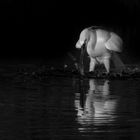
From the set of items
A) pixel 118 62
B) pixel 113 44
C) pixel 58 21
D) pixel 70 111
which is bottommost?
pixel 70 111

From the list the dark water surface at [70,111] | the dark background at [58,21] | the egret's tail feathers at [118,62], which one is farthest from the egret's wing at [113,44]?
the dark background at [58,21]

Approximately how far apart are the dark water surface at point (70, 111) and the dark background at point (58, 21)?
14281 millimetres

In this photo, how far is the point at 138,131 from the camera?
1055cm

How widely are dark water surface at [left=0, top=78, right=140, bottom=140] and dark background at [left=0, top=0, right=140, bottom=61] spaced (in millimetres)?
14281

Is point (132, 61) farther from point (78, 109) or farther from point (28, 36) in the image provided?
point (78, 109)

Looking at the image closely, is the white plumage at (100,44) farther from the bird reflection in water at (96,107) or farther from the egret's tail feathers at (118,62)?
the bird reflection in water at (96,107)

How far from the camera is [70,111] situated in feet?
41.2

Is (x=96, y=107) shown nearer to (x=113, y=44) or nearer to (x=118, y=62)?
(x=113, y=44)

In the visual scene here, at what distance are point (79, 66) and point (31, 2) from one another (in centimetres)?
1781

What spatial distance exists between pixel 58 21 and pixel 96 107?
2468 cm

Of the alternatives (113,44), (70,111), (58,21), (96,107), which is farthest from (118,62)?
(58,21)

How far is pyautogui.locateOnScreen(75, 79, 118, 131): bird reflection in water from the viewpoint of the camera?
1134 centimetres

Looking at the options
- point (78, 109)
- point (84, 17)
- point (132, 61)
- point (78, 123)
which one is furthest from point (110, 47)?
point (84, 17)

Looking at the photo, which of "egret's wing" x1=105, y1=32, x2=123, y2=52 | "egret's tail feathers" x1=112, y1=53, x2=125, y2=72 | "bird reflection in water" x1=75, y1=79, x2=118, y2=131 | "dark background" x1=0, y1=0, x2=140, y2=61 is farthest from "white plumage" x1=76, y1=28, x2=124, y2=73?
"dark background" x1=0, y1=0, x2=140, y2=61
